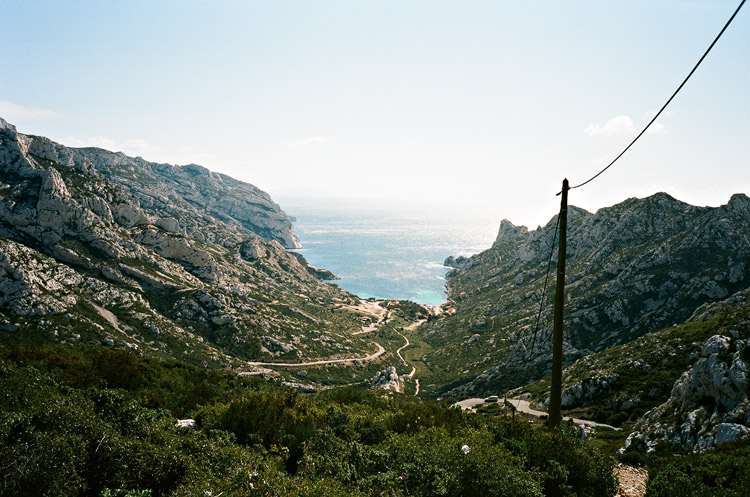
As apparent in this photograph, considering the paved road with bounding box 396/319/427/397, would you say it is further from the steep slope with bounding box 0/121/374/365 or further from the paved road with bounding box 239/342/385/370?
the steep slope with bounding box 0/121/374/365

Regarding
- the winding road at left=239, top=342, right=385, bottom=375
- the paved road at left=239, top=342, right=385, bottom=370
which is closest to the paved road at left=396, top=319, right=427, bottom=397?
the winding road at left=239, top=342, right=385, bottom=375

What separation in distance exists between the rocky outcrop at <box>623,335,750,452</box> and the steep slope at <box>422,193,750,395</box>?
52.3m

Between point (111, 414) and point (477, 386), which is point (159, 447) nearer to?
point (111, 414)

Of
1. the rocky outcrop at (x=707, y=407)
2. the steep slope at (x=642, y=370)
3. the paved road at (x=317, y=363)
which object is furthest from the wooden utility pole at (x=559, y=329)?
the paved road at (x=317, y=363)

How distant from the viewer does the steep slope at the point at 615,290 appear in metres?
84.6

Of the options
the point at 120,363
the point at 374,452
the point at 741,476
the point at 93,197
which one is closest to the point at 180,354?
the point at 120,363

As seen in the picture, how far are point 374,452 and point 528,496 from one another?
5.13 metres

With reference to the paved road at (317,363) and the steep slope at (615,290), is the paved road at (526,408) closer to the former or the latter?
the steep slope at (615,290)

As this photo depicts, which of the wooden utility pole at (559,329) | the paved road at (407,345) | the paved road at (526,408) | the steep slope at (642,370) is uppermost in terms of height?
the wooden utility pole at (559,329)

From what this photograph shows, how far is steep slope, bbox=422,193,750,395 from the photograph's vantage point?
84.6m

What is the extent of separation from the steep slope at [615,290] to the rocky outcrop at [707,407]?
5226 centimetres

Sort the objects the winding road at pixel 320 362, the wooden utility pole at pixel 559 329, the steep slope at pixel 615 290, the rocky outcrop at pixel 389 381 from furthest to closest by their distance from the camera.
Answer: the winding road at pixel 320 362 < the steep slope at pixel 615 290 < the rocky outcrop at pixel 389 381 < the wooden utility pole at pixel 559 329

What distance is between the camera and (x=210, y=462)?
10438 millimetres

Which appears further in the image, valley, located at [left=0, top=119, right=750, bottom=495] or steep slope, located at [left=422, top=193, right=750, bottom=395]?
steep slope, located at [left=422, top=193, right=750, bottom=395]
